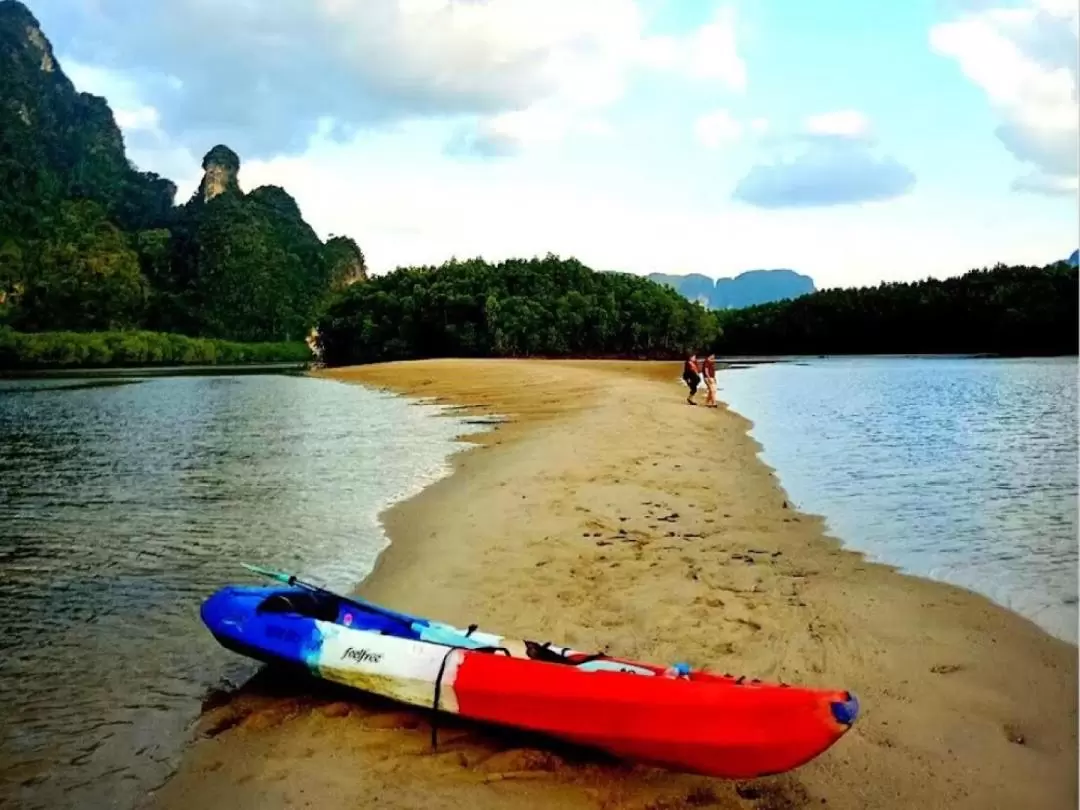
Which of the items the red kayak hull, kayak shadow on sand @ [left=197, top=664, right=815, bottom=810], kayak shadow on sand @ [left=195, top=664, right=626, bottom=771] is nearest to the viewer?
the red kayak hull

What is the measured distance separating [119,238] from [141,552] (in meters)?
135

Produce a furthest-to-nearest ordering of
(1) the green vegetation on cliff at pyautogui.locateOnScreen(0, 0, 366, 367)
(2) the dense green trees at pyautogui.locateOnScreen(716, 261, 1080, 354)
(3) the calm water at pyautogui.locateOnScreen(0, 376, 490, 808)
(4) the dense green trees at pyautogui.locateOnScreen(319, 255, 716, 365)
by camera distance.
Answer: (1) the green vegetation on cliff at pyautogui.locateOnScreen(0, 0, 366, 367)
(2) the dense green trees at pyautogui.locateOnScreen(716, 261, 1080, 354)
(4) the dense green trees at pyautogui.locateOnScreen(319, 255, 716, 365)
(3) the calm water at pyautogui.locateOnScreen(0, 376, 490, 808)

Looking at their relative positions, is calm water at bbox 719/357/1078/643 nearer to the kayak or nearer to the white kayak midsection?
the kayak

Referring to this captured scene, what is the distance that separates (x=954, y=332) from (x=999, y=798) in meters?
Answer: 112

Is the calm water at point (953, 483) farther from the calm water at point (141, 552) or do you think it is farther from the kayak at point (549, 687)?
the calm water at point (141, 552)

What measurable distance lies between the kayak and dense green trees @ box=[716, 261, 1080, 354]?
8886cm

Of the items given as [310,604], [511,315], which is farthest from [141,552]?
[511,315]

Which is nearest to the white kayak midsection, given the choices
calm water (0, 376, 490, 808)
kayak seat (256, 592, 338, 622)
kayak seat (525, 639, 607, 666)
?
kayak seat (525, 639, 607, 666)

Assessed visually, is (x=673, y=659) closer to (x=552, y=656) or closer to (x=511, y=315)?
(x=552, y=656)

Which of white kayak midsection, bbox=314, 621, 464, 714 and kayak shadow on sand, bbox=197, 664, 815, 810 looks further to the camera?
white kayak midsection, bbox=314, 621, 464, 714

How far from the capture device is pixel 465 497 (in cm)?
1442

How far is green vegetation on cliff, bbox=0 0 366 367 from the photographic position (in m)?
117

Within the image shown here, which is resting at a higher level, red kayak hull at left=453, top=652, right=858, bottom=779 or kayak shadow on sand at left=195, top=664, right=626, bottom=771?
red kayak hull at left=453, top=652, right=858, bottom=779

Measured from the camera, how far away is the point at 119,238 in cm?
13125
